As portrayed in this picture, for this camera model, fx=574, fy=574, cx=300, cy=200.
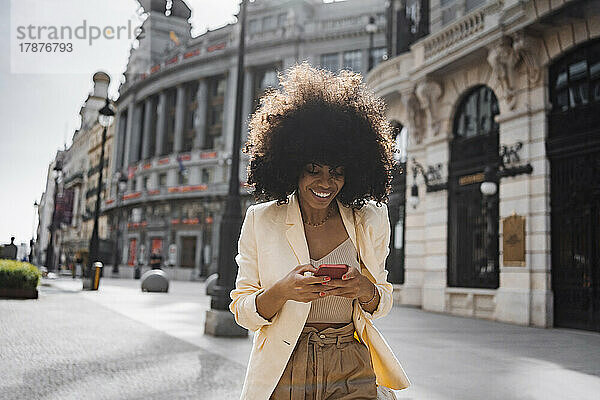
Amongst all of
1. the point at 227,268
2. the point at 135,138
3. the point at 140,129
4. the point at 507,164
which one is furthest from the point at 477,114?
the point at 140,129

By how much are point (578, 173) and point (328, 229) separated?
12.1 m

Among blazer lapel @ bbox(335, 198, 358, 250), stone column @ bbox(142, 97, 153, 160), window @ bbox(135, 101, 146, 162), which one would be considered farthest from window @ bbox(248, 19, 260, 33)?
blazer lapel @ bbox(335, 198, 358, 250)

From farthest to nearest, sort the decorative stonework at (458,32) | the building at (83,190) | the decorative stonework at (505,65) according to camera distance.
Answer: the building at (83,190) → the decorative stonework at (458,32) → the decorative stonework at (505,65)

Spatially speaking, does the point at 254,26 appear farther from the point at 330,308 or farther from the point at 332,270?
the point at 332,270

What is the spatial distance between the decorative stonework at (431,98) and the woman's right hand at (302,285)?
16.5 meters

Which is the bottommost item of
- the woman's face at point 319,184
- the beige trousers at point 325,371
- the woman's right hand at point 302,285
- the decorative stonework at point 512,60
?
the beige trousers at point 325,371

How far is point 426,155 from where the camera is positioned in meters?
18.3

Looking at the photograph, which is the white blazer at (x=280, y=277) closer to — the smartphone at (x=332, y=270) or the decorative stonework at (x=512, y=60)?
the smartphone at (x=332, y=270)

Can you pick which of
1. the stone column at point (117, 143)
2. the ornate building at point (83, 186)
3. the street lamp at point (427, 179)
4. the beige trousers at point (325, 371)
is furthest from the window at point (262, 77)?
the beige trousers at point (325, 371)

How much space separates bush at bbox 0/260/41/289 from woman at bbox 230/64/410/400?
1368 cm

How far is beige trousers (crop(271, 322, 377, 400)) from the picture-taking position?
208 cm

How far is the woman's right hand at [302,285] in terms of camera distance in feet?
6.31

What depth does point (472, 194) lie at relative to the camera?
16062 mm

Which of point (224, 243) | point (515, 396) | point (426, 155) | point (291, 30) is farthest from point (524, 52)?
point (291, 30)
